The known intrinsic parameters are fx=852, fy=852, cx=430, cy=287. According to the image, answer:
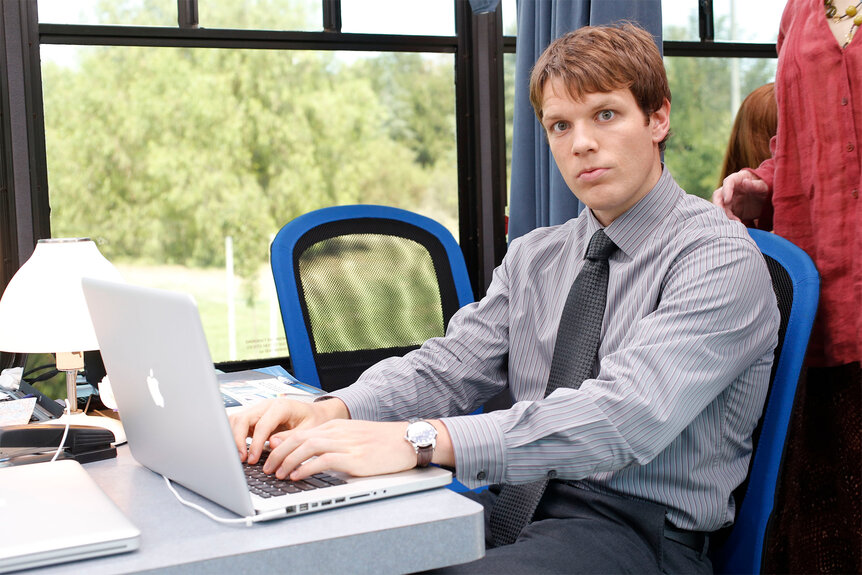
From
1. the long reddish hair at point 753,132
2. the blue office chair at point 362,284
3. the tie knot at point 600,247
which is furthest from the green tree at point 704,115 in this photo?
the tie knot at point 600,247

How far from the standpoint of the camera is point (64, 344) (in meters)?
1.43

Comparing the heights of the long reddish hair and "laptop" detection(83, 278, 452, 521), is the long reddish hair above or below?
above

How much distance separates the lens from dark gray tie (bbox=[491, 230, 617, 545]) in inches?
52.9

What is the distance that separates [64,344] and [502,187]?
195 cm

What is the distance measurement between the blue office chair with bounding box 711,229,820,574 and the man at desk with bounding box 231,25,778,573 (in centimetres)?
2

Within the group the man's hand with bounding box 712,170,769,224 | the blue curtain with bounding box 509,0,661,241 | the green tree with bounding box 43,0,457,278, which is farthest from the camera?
the green tree with bounding box 43,0,457,278

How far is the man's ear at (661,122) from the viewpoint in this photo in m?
1.45

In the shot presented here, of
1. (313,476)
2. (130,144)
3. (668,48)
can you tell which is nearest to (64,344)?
(313,476)

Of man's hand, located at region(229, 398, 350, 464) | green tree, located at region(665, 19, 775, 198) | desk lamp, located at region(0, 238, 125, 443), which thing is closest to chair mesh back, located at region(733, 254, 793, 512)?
man's hand, located at region(229, 398, 350, 464)

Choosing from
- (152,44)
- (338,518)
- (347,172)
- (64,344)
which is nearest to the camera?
(338,518)

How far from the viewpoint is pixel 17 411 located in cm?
146

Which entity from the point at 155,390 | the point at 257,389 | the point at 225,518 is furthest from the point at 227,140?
the point at 225,518

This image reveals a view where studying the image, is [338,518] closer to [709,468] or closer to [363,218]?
[709,468]

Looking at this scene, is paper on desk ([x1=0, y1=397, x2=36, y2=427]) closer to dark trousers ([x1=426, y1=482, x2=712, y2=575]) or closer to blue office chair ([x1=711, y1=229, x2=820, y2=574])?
dark trousers ([x1=426, y1=482, x2=712, y2=575])
